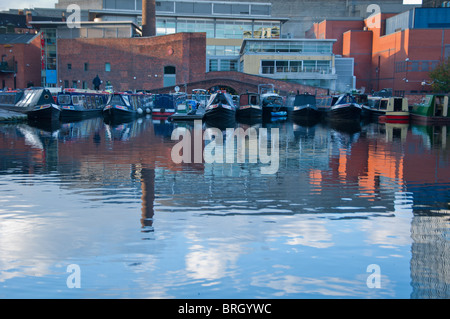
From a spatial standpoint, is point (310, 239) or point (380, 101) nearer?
point (310, 239)

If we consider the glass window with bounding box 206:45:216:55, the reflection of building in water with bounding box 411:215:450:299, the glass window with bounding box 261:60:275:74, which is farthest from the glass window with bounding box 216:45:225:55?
the reflection of building in water with bounding box 411:215:450:299

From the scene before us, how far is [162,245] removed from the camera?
653 centimetres

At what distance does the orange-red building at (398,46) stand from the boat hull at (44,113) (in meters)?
39.1

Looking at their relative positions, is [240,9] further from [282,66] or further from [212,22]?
[282,66]

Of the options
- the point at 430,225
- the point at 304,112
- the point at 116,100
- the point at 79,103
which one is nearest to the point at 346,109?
the point at 304,112

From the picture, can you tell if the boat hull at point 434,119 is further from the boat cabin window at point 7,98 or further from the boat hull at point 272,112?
the boat cabin window at point 7,98

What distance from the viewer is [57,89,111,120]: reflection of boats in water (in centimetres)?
3641

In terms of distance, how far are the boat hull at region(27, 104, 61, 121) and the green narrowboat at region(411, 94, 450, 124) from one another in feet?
78.8

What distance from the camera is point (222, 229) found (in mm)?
7297

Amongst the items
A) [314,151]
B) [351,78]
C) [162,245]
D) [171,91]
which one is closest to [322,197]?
[162,245]
